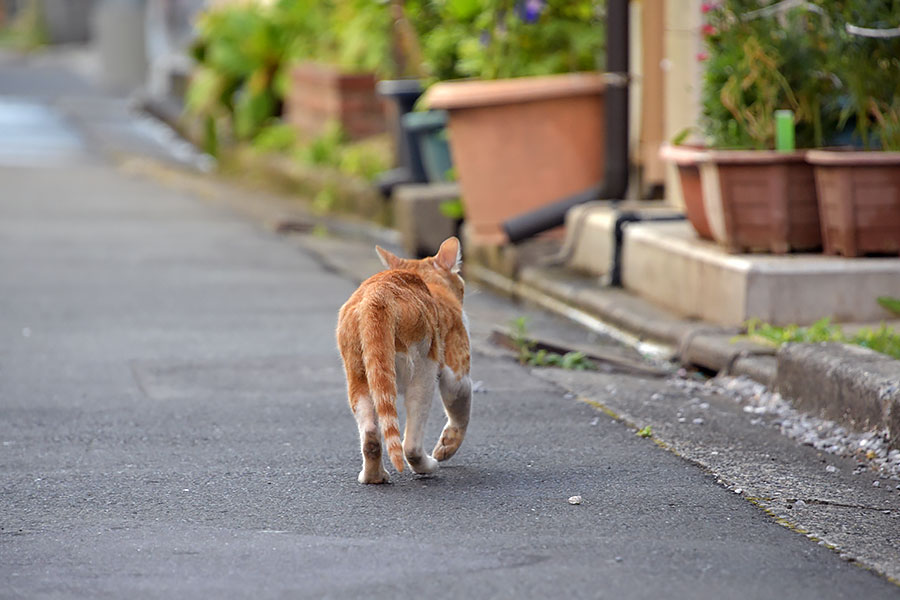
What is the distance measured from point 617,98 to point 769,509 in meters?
5.23

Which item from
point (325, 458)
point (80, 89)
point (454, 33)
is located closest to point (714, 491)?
point (325, 458)

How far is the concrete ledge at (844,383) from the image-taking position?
4.96 metres

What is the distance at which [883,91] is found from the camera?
22.4 ft

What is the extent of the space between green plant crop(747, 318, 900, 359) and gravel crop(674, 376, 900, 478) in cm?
30

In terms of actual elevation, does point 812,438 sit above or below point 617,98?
below

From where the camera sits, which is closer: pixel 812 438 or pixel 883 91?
pixel 812 438

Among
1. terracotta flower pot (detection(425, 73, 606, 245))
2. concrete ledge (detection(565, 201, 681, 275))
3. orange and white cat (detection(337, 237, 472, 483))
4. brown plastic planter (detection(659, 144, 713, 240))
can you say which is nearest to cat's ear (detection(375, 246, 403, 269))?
orange and white cat (detection(337, 237, 472, 483))

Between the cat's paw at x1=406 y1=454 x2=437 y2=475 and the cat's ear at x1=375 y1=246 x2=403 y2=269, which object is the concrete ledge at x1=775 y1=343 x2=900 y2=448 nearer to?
the cat's paw at x1=406 y1=454 x2=437 y2=475

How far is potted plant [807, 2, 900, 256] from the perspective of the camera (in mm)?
6547

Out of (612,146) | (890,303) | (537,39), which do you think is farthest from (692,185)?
(537,39)

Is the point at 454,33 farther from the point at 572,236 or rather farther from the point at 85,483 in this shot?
the point at 85,483

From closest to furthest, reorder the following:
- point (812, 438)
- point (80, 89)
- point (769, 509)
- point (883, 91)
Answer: point (769, 509) → point (812, 438) → point (883, 91) → point (80, 89)

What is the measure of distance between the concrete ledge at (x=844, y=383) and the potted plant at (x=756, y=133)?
1302 millimetres

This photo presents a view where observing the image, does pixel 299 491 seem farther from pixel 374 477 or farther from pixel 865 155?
pixel 865 155
